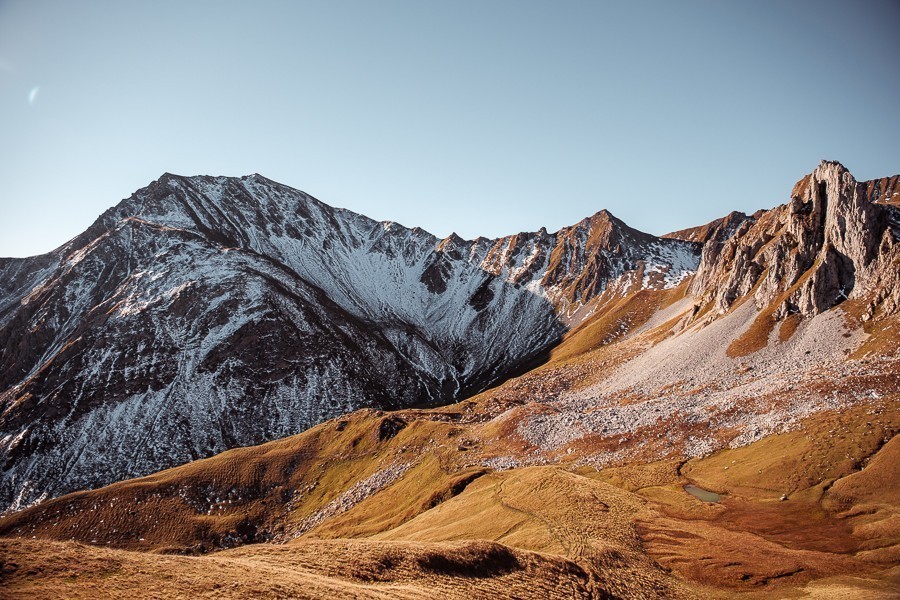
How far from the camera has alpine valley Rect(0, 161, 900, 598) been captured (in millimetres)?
36875

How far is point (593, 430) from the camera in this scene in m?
84.2

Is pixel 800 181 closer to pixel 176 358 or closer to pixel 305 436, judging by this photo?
pixel 305 436

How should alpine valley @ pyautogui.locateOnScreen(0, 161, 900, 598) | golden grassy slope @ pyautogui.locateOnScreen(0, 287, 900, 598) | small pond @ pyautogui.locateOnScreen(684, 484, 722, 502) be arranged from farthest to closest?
small pond @ pyautogui.locateOnScreen(684, 484, 722, 502) → alpine valley @ pyautogui.locateOnScreen(0, 161, 900, 598) → golden grassy slope @ pyautogui.locateOnScreen(0, 287, 900, 598)

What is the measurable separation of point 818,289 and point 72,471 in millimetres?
190100

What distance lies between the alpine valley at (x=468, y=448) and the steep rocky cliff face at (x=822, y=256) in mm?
668

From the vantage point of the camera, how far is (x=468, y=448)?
9238cm

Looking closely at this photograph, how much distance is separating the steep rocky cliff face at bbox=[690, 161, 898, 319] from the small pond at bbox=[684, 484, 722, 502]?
67.7 meters

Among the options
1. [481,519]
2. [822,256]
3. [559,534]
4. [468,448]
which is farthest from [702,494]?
[822,256]

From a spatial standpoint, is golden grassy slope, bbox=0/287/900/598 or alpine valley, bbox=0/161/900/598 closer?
golden grassy slope, bbox=0/287/900/598

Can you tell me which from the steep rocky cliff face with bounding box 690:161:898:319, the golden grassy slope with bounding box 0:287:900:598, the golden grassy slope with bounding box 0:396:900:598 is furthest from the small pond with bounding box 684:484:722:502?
the steep rocky cliff face with bounding box 690:161:898:319

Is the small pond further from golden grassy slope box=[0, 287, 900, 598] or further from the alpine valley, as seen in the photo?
golden grassy slope box=[0, 287, 900, 598]

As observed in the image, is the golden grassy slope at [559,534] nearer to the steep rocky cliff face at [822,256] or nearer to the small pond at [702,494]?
the small pond at [702,494]

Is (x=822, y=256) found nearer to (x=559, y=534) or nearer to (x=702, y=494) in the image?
(x=702, y=494)

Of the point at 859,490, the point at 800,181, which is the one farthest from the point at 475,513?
the point at 800,181
